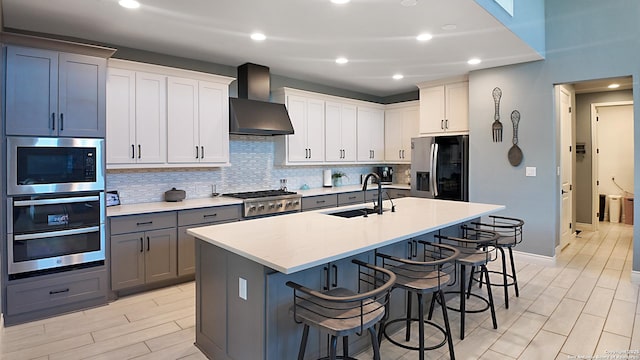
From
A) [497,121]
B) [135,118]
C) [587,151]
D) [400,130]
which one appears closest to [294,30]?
[135,118]

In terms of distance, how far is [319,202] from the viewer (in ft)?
17.2

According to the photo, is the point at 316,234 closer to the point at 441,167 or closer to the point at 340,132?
the point at 441,167

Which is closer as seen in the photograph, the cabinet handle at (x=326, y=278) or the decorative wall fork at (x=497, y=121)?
the cabinet handle at (x=326, y=278)

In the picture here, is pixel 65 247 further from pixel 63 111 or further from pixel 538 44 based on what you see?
pixel 538 44

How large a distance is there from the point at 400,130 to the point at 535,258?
117 inches

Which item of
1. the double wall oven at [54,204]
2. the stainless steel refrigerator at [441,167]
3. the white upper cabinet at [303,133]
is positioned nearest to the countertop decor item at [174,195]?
the double wall oven at [54,204]

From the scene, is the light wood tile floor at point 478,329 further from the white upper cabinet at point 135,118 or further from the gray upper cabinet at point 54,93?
the gray upper cabinet at point 54,93

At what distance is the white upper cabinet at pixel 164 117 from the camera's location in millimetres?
3656

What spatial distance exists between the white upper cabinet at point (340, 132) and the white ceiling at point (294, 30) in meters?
1.08

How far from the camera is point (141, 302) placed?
3432 mm

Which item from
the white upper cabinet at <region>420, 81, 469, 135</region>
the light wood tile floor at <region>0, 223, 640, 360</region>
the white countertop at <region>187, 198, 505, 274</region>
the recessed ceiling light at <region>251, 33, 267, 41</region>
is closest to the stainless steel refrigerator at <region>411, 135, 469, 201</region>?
the white upper cabinet at <region>420, 81, 469, 135</region>

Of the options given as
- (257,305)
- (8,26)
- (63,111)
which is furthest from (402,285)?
(8,26)

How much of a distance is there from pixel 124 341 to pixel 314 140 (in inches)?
144

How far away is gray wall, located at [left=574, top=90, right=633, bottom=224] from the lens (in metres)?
6.68
